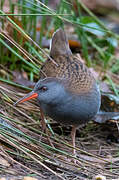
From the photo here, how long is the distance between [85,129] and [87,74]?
775 mm

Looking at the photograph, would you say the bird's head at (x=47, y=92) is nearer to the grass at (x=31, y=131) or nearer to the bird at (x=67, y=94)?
the bird at (x=67, y=94)

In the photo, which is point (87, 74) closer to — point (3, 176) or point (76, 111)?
point (76, 111)

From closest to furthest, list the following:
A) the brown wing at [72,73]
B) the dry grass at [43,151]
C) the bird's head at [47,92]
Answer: the dry grass at [43,151] < the bird's head at [47,92] < the brown wing at [72,73]

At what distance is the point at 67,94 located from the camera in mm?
3775

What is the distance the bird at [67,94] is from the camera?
3.69 m

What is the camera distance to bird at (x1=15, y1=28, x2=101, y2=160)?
3688 millimetres

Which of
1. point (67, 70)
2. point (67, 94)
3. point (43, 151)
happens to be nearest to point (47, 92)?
point (67, 94)

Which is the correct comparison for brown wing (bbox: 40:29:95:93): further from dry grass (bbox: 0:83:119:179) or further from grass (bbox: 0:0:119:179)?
dry grass (bbox: 0:83:119:179)

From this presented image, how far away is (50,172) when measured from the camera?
3.34 m

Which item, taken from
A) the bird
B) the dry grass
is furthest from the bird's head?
the dry grass

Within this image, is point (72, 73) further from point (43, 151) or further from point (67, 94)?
point (43, 151)

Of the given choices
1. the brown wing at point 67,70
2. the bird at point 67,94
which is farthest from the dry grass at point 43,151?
the brown wing at point 67,70

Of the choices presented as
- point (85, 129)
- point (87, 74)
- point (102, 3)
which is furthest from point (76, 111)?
point (102, 3)

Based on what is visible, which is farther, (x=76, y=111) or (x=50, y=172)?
(x=76, y=111)
